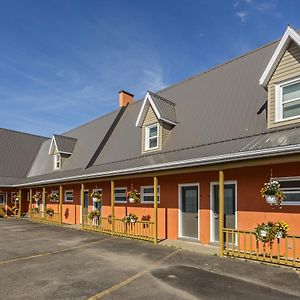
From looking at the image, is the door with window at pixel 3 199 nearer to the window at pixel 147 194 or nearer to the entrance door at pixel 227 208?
the window at pixel 147 194

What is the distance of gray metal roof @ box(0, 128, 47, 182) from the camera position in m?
32.0

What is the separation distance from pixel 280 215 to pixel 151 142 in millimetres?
8175

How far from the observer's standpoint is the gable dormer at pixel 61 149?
25641 millimetres

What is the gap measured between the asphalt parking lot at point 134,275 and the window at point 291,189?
2264 mm

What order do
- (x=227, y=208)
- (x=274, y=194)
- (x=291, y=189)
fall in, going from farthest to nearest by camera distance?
1. (x=227, y=208)
2. (x=291, y=189)
3. (x=274, y=194)

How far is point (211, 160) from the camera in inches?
422

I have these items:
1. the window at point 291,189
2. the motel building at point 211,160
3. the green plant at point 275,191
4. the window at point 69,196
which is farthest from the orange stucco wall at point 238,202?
the window at point 69,196

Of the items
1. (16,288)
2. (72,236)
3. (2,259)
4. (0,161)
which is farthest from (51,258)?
(0,161)

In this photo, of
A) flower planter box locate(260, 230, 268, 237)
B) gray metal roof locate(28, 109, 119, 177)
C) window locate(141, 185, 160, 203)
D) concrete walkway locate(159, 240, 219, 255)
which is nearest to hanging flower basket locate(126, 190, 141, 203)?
window locate(141, 185, 160, 203)

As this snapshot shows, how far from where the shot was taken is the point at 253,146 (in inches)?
397

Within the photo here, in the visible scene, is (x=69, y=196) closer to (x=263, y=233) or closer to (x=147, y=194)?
(x=147, y=194)

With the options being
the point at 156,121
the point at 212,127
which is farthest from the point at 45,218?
the point at 212,127

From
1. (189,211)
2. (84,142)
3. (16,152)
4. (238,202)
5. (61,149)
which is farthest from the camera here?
(16,152)

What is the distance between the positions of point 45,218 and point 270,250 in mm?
18288
